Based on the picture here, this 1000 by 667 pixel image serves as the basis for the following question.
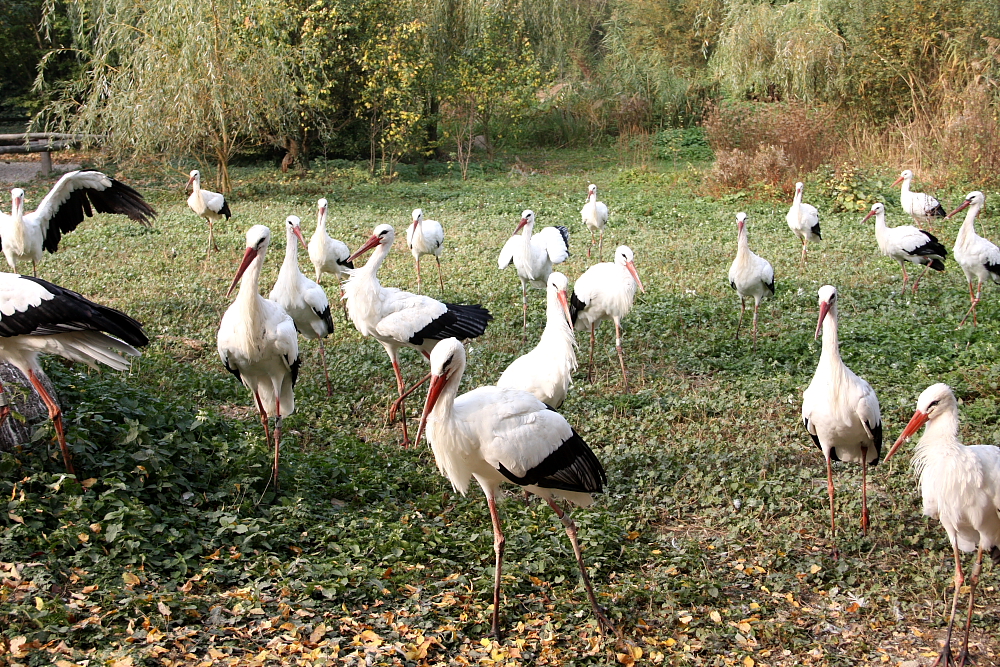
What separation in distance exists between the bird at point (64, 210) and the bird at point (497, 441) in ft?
15.7

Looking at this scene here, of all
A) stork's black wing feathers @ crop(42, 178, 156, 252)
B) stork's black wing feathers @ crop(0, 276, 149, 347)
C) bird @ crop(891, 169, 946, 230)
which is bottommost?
bird @ crop(891, 169, 946, 230)

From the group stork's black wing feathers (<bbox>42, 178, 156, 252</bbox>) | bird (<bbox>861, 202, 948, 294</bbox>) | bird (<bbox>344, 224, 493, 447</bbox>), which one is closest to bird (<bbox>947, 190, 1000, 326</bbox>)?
bird (<bbox>861, 202, 948, 294</bbox>)

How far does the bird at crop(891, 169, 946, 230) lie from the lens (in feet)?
39.3

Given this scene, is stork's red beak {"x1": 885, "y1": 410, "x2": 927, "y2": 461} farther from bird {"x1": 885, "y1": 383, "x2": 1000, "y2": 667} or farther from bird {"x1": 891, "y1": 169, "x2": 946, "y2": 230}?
bird {"x1": 891, "y1": 169, "x2": 946, "y2": 230}

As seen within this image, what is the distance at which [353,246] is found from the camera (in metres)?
11.7

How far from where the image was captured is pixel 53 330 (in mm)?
4465

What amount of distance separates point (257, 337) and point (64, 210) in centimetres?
418

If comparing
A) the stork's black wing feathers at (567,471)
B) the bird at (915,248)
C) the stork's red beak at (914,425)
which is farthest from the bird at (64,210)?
the bird at (915,248)

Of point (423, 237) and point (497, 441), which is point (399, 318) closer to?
point (497, 441)

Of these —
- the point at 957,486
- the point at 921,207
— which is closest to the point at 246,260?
the point at 957,486

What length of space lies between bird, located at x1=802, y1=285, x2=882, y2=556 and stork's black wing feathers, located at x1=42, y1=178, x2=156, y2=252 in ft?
18.8

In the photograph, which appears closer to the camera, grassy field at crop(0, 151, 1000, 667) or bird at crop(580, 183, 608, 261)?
grassy field at crop(0, 151, 1000, 667)

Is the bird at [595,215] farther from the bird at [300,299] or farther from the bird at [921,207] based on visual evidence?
the bird at [300,299]

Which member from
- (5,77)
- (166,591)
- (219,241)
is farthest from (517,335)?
(5,77)
